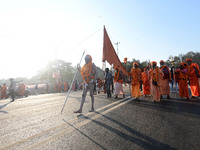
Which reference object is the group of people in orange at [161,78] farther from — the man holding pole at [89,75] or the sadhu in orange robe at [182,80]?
the man holding pole at [89,75]

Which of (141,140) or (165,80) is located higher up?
(165,80)

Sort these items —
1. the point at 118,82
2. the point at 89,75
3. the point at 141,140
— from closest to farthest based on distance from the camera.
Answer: the point at 141,140 → the point at 89,75 → the point at 118,82

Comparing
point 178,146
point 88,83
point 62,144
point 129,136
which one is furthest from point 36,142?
point 88,83

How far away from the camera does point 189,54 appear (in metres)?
69.2

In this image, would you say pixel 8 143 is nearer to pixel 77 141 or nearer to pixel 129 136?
pixel 77 141

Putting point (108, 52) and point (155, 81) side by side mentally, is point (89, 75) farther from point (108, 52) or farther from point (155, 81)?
point (108, 52)

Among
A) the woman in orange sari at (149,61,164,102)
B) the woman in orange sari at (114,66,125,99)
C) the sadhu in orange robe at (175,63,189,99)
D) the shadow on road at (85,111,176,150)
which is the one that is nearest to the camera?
the shadow on road at (85,111,176,150)

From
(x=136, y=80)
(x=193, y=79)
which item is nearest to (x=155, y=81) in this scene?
(x=136, y=80)

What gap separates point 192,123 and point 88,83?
3.39 meters

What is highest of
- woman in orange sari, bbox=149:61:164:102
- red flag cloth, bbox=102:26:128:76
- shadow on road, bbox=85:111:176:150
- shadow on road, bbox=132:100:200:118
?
red flag cloth, bbox=102:26:128:76

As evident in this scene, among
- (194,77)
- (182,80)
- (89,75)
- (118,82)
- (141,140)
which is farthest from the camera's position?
(118,82)

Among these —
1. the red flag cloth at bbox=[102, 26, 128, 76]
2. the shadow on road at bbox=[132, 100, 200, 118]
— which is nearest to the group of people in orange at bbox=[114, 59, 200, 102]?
the shadow on road at bbox=[132, 100, 200, 118]

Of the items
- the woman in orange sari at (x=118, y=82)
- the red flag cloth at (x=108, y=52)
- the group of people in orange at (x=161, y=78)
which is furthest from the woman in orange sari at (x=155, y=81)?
the red flag cloth at (x=108, y=52)

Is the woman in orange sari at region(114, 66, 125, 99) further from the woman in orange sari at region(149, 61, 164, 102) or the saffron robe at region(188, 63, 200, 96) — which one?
the saffron robe at region(188, 63, 200, 96)
